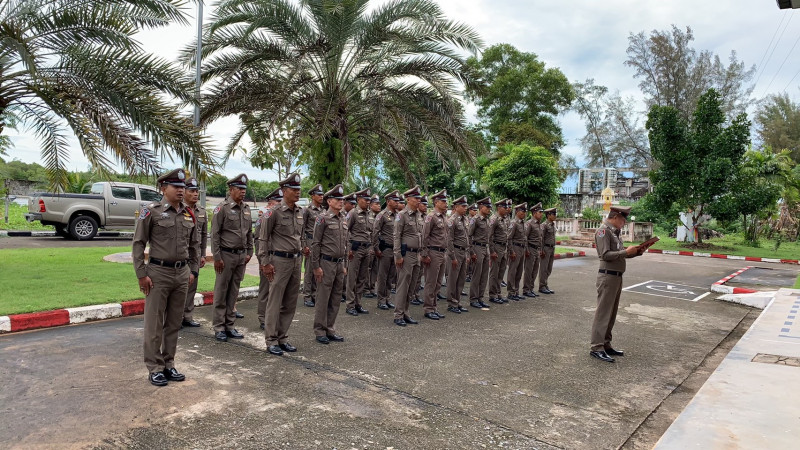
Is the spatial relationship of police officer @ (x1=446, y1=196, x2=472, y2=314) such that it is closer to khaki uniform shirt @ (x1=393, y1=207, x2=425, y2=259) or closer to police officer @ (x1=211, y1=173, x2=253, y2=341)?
khaki uniform shirt @ (x1=393, y1=207, x2=425, y2=259)

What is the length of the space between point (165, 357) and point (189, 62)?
872cm

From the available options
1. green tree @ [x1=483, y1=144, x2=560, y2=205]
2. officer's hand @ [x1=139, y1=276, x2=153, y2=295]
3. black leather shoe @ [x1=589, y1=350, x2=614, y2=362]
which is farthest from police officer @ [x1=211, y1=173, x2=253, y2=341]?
green tree @ [x1=483, y1=144, x2=560, y2=205]

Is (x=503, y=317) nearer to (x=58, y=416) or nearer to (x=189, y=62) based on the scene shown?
(x=58, y=416)

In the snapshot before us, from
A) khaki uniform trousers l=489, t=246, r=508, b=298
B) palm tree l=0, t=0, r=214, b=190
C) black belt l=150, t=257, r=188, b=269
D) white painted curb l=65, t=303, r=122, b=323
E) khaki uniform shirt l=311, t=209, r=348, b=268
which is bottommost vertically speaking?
white painted curb l=65, t=303, r=122, b=323

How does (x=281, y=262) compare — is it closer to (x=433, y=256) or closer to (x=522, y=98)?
(x=433, y=256)

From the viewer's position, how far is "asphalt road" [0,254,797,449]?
11.1 feet

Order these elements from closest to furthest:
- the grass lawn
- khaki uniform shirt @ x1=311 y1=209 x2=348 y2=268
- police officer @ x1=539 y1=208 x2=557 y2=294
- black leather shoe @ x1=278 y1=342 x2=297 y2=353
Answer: black leather shoe @ x1=278 y1=342 x2=297 y2=353, khaki uniform shirt @ x1=311 y1=209 x2=348 y2=268, the grass lawn, police officer @ x1=539 y1=208 x2=557 y2=294

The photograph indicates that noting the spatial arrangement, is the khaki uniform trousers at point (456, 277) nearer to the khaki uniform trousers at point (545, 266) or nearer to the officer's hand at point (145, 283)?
the khaki uniform trousers at point (545, 266)

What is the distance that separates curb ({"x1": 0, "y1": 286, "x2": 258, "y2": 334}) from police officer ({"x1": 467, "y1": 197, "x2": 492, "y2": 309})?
16.1 ft

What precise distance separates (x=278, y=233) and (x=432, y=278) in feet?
8.69

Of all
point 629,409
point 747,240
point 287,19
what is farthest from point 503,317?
A: point 747,240

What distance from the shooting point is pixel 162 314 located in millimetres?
4375

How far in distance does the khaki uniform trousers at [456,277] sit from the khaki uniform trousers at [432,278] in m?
0.42

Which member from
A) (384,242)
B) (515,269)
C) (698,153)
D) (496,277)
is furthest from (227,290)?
(698,153)
